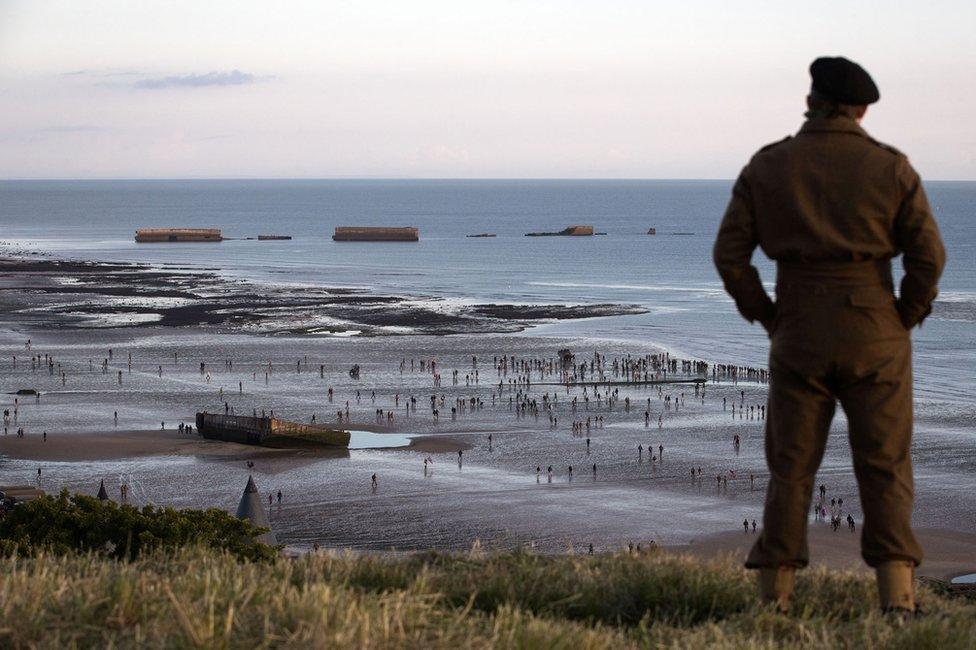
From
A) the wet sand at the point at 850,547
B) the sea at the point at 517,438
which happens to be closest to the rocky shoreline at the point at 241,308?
the sea at the point at 517,438

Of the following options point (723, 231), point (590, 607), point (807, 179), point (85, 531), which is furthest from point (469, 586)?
point (85, 531)

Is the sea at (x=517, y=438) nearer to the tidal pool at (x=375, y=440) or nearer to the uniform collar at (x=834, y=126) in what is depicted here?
the tidal pool at (x=375, y=440)

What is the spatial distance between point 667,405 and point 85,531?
35.4m

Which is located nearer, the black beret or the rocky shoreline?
the black beret

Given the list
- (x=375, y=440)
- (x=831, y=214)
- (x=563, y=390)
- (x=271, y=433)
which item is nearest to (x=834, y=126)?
(x=831, y=214)

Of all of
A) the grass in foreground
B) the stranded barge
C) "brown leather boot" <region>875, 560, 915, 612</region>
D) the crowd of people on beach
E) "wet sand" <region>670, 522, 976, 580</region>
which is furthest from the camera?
the crowd of people on beach

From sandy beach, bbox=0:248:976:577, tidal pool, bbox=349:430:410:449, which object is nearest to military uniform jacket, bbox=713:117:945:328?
sandy beach, bbox=0:248:976:577

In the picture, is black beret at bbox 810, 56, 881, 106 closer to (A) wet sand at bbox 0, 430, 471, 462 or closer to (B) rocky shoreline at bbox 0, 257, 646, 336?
(A) wet sand at bbox 0, 430, 471, 462

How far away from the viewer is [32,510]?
17.3 m

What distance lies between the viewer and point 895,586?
6406mm

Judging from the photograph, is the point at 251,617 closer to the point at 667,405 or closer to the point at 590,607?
the point at 590,607

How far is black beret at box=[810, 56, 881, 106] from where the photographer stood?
647cm

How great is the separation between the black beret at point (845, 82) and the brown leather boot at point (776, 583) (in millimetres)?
2350

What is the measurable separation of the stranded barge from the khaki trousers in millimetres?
35759
